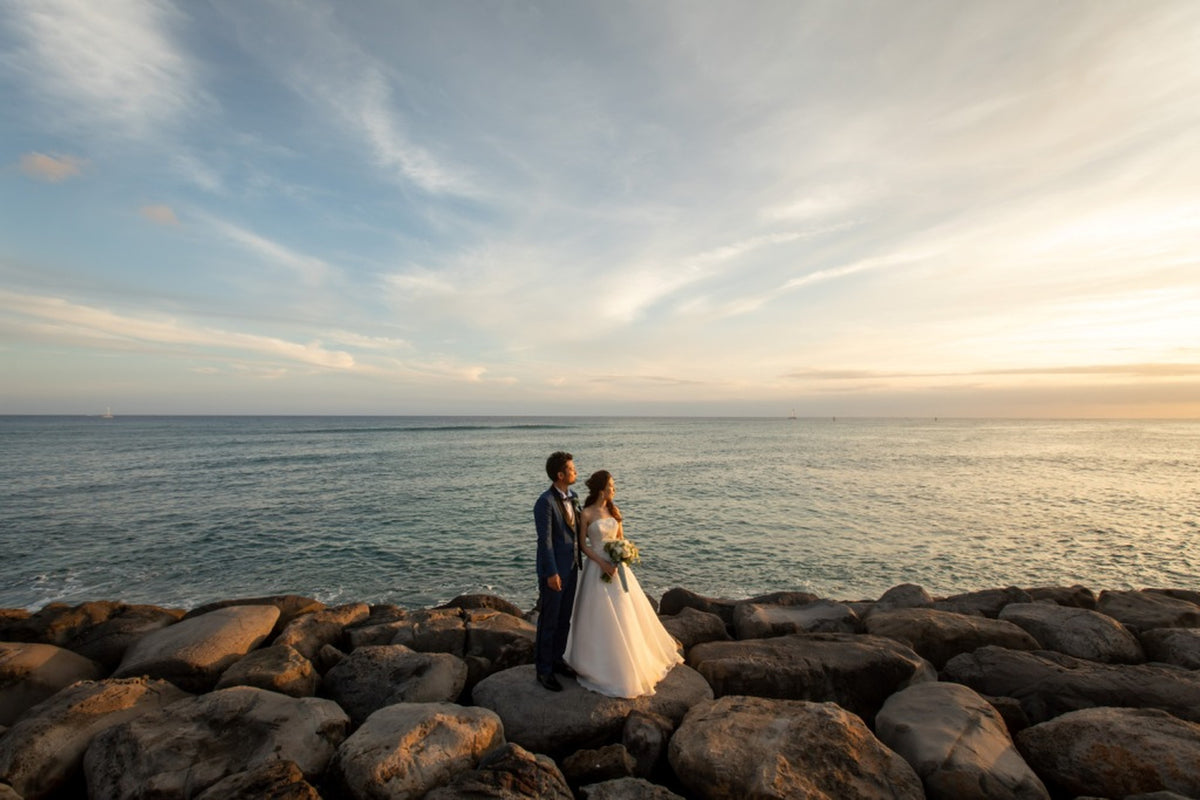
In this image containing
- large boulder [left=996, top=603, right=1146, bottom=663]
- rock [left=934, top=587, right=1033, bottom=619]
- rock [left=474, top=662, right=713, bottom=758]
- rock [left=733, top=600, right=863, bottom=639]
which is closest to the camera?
rock [left=474, top=662, right=713, bottom=758]

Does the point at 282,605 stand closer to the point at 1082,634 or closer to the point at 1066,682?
the point at 1066,682

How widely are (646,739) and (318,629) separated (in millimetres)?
6777

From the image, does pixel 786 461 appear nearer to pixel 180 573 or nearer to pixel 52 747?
pixel 180 573

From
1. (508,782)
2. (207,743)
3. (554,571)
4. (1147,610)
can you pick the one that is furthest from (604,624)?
(1147,610)

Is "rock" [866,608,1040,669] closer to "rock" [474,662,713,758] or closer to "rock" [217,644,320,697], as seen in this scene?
"rock" [474,662,713,758]

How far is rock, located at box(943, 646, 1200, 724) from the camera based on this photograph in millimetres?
7134

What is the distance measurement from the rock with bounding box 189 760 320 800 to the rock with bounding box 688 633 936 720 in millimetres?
4972

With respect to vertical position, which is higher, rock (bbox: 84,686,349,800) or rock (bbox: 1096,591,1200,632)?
rock (bbox: 84,686,349,800)

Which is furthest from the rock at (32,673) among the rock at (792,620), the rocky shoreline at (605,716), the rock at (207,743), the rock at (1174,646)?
the rock at (1174,646)

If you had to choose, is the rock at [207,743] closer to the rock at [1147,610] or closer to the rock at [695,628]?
the rock at [695,628]

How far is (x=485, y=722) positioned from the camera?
6.16 metres

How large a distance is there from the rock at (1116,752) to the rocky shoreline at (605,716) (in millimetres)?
17

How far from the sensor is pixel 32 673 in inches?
328

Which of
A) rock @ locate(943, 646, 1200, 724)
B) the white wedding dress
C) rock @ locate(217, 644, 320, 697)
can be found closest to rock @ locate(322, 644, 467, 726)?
rock @ locate(217, 644, 320, 697)
